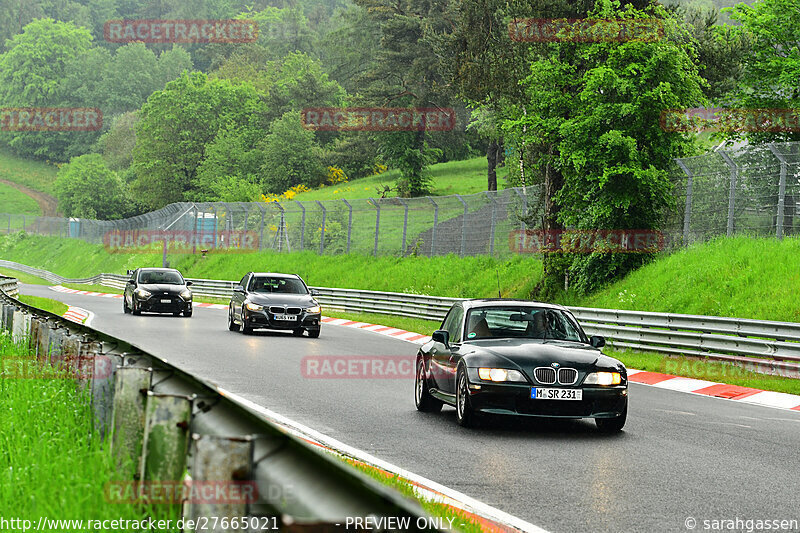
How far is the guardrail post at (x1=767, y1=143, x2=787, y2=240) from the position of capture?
22438mm

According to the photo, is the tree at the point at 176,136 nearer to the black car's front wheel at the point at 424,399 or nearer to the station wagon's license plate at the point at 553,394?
the black car's front wheel at the point at 424,399

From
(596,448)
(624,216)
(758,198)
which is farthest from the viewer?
(624,216)

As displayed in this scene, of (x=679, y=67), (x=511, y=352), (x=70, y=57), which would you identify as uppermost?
(x=70, y=57)

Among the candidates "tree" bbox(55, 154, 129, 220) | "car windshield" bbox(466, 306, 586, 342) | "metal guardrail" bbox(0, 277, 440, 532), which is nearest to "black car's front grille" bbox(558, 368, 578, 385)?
"car windshield" bbox(466, 306, 586, 342)

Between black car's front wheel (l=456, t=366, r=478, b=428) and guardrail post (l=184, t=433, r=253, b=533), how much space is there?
724cm

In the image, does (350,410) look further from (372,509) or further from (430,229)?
(430,229)

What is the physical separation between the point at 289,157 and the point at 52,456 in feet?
303

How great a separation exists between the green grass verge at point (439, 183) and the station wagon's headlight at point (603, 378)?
67185 millimetres

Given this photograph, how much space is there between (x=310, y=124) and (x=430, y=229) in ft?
204

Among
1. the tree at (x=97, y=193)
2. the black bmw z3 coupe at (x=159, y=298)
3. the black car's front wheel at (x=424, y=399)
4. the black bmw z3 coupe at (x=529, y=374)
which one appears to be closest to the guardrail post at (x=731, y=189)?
the black bmw z3 coupe at (x=529, y=374)

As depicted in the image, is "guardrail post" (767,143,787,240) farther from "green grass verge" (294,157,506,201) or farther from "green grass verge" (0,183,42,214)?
"green grass verge" (0,183,42,214)

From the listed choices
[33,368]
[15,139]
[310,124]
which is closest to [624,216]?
[33,368]

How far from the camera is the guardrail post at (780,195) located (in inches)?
883

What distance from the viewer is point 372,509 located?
2.67 metres
